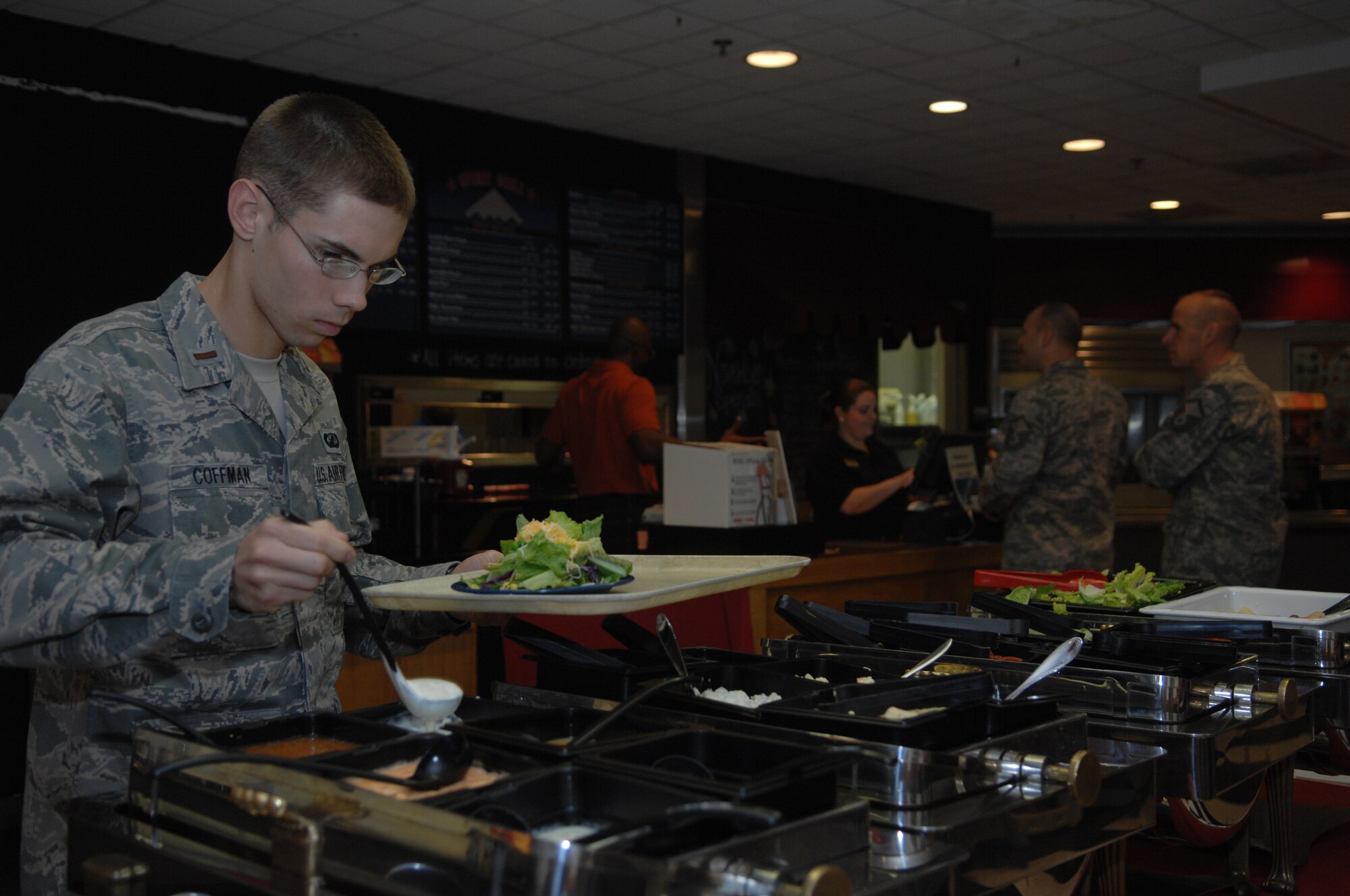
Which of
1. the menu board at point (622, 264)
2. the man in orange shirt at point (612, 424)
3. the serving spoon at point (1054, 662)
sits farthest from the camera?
the menu board at point (622, 264)

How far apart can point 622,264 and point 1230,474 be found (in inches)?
137

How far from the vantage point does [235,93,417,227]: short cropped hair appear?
5.17 ft

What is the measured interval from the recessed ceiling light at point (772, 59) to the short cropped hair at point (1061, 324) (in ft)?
4.91

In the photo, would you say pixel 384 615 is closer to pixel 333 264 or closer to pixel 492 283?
pixel 333 264

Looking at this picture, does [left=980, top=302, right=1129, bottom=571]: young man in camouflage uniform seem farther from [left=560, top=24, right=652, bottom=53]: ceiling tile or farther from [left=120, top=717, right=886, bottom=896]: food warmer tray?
[left=120, top=717, right=886, bottom=896]: food warmer tray

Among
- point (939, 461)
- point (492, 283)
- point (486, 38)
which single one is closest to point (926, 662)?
point (939, 461)

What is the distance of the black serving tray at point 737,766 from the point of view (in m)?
1.13

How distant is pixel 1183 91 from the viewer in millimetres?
5656

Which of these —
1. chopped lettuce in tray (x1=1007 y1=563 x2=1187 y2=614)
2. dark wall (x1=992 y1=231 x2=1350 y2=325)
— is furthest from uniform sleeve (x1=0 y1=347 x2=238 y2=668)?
dark wall (x1=992 y1=231 x2=1350 y2=325)

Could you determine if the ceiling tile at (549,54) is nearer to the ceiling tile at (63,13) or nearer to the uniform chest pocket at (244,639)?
the ceiling tile at (63,13)

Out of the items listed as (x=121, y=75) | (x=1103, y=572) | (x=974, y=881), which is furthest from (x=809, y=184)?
(x=974, y=881)

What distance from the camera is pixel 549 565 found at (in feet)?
5.49

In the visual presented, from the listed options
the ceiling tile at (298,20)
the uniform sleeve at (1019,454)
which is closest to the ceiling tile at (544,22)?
the ceiling tile at (298,20)

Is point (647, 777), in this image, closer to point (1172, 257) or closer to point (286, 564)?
point (286, 564)
